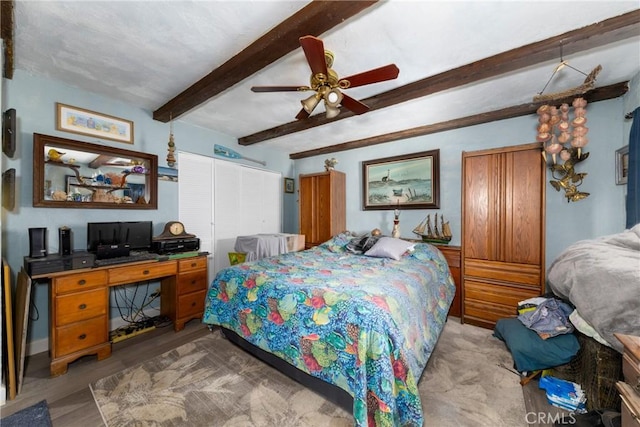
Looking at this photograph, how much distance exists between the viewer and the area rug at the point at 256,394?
1.58 m

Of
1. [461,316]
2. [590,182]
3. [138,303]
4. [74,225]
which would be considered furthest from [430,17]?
[138,303]

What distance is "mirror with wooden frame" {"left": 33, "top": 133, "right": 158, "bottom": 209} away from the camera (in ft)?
7.71

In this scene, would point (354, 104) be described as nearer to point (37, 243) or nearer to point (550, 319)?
point (550, 319)

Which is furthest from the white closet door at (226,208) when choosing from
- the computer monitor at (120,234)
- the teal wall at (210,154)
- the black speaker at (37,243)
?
the black speaker at (37,243)

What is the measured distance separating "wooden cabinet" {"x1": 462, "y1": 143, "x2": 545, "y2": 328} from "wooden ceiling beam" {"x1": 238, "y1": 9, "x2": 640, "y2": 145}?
1107 millimetres

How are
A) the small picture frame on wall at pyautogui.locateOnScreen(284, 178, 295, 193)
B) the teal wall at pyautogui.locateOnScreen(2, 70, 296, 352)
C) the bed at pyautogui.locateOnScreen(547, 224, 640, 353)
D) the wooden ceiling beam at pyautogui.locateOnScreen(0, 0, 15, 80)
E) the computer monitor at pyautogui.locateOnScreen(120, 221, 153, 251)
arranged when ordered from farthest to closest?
1. the small picture frame on wall at pyautogui.locateOnScreen(284, 178, 295, 193)
2. the computer monitor at pyautogui.locateOnScreen(120, 221, 153, 251)
3. the teal wall at pyautogui.locateOnScreen(2, 70, 296, 352)
4. the wooden ceiling beam at pyautogui.locateOnScreen(0, 0, 15, 80)
5. the bed at pyautogui.locateOnScreen(547, 224, 640, 353)

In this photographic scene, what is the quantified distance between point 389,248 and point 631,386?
2004 millimetres

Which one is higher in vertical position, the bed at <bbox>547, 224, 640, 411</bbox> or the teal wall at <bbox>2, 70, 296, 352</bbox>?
the teal wall at <bbox>2, 70, 296, 352</bbox>

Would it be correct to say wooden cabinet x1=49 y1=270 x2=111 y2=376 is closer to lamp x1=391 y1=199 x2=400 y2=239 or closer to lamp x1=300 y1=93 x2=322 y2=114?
lamp x1=300 y1=93 x2=322 y2=114

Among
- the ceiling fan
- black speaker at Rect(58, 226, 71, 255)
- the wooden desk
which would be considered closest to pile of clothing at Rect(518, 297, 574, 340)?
the ceiling fan

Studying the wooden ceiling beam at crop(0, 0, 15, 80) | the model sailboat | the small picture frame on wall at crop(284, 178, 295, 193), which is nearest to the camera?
the wooden ceiling beam at crop(0, 0, 15, 80)

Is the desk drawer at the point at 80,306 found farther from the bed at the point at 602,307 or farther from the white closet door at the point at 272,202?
the bed at the point at 602,307

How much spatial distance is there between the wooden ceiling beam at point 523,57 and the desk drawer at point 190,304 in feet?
9.99

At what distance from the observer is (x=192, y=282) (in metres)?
2.95
